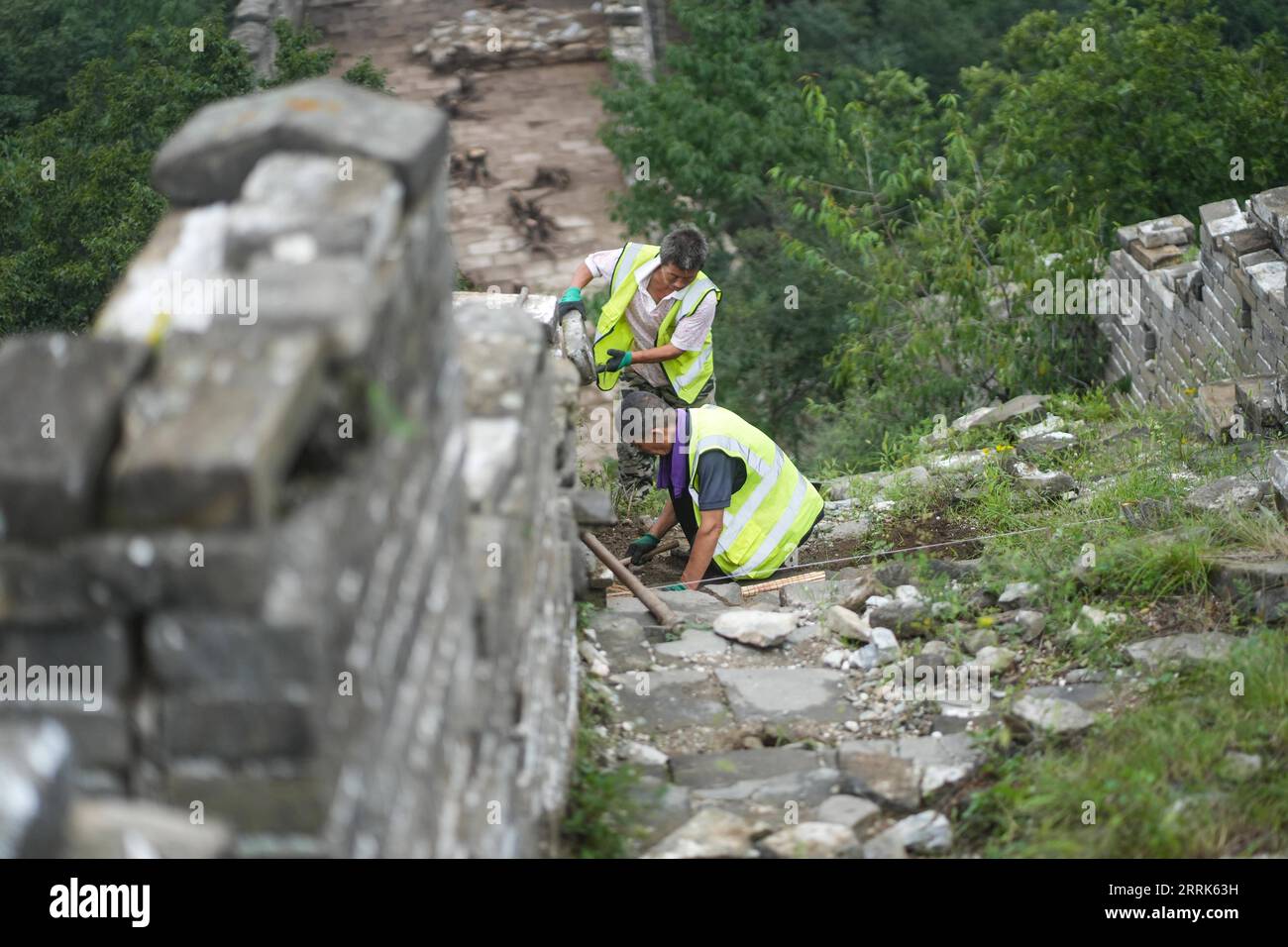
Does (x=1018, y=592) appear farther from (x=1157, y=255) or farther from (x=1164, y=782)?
(x=1157, y=255)

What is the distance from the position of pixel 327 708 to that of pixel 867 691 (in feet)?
10.9

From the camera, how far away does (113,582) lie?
187cm

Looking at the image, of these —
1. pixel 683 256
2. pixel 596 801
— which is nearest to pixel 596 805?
pixel 596 801

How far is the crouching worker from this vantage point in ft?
20.9

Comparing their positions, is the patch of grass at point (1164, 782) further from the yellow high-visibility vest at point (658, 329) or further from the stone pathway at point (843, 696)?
the yellow high-visibility vest at point (658, 329)

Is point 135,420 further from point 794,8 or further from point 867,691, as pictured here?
point 794,8

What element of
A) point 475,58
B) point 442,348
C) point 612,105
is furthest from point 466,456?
point 475,58

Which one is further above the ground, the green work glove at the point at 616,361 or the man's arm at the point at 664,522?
the green work glove at the point at 616,361

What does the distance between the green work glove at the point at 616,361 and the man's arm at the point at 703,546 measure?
1132mm

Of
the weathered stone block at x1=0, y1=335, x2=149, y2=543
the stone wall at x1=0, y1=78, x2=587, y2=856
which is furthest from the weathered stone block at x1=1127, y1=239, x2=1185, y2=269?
the weathered stone block at x1=0, y1=335, x2=149, y2=543

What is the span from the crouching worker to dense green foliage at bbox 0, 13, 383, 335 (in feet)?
17.8

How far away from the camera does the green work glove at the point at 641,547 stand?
705 centimetres

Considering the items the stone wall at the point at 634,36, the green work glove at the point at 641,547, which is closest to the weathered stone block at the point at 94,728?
the green work glove at the point at 641,547

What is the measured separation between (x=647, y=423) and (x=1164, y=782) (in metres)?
3.61
